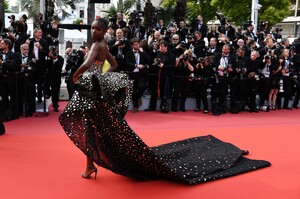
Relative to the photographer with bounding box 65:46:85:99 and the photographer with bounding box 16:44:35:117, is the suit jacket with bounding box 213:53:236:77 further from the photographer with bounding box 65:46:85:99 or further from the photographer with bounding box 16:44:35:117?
the photographer with bounding box 16:44:35:117

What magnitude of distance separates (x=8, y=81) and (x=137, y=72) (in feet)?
8.05

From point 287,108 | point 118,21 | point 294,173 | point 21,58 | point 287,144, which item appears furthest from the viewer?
point 118,21

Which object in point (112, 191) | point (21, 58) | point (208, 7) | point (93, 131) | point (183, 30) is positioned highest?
point (208, 7)

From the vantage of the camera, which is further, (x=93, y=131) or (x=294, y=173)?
(x=294, y=173)

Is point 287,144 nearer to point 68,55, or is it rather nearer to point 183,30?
point 68,55

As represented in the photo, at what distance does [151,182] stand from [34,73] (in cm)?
438

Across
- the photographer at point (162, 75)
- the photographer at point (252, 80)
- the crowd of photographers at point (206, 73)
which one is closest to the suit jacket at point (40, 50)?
the crowd of photographers at point (206, 73)

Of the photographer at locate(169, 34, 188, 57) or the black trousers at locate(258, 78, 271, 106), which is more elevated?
the photographer at locate(169, 34, 188, 57)

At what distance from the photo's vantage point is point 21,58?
7293 mm

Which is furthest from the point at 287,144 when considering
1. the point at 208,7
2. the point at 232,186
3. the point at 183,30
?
the point at 208,7

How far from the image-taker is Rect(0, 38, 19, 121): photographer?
22.7ft

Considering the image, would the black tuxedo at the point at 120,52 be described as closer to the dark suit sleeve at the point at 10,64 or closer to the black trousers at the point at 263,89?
the dark suit sleeve at the point at 10,64

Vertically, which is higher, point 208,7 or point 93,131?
point 208,7

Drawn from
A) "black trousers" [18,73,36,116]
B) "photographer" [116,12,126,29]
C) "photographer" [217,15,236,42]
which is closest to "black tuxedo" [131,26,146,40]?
"photographer" [116,12,126,29]
